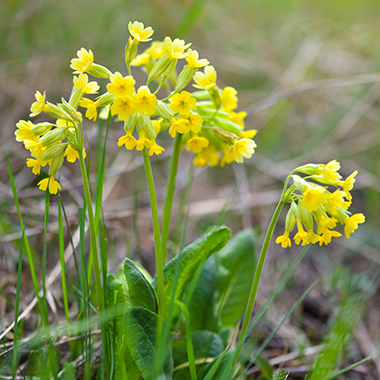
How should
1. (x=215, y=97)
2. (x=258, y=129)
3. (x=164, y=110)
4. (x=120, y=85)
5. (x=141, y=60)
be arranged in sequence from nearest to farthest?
1. (x=120, y=85)
2. (x=164, y=110)
3. (x=215, y=97)
4. (x=141, y=60)
5. (x=258, y=129)

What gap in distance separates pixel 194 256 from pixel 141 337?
0.41m

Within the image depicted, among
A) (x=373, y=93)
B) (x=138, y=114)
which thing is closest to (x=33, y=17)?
(x=138, y=114)

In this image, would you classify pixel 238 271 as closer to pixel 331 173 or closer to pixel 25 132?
pixel 331 173

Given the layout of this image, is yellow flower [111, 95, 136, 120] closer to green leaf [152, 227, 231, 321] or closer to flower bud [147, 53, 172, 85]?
flower bud [147, 53, 172, 85]

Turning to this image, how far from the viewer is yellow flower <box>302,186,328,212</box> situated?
1292 millimetres

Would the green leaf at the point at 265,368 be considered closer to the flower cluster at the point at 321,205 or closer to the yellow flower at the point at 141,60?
the flower cluster at the point at 321,205

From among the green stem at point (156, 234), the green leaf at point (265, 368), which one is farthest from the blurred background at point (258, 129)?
the green stem at point (156, 234)

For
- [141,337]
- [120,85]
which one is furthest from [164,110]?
[141,337]

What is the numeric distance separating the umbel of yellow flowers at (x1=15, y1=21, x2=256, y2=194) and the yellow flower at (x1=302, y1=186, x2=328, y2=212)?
0.40 metres

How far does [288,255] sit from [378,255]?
70 centimetres

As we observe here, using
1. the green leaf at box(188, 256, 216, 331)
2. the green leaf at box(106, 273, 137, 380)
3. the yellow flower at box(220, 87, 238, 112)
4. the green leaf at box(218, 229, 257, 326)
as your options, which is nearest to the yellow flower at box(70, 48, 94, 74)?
the yellow flower at box(220, 87, 238, 112)

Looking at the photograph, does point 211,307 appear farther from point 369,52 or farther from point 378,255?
point 369,52

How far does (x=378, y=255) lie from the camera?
2984mm

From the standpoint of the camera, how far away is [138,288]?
156 centimetres
